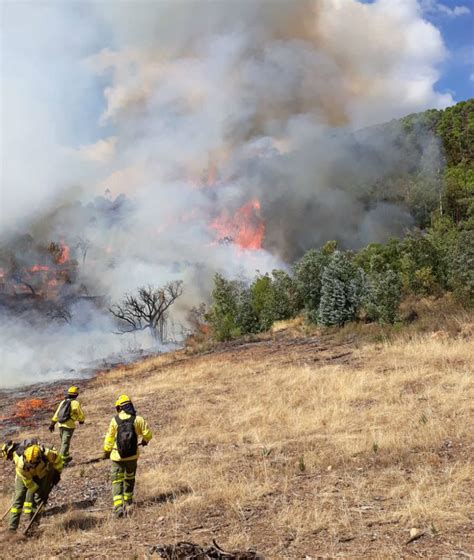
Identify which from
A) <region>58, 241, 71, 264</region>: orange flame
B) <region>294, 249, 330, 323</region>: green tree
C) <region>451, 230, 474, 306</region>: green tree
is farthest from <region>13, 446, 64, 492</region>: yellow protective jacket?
<region>58, 241, 71, 264</region>: orange flame

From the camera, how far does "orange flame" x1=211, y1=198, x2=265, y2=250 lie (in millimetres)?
58997

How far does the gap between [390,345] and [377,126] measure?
69.0 metres

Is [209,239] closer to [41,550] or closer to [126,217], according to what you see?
[126,217]

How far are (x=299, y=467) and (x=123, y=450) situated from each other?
3.08 meters

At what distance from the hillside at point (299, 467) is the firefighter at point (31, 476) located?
403 millimetres

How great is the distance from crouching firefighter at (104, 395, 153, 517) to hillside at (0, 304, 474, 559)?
35cm

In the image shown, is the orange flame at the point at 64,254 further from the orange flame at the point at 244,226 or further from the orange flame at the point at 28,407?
the orange flame at the point at 28,407

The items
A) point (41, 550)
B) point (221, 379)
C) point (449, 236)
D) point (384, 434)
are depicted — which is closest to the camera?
point (41, 550)

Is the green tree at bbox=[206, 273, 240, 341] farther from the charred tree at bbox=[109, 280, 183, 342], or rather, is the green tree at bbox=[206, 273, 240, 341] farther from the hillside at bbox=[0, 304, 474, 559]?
the hillside at bbox=[0, 304, 474, 559]

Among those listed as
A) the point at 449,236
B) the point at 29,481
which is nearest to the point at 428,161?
the point at 449,236

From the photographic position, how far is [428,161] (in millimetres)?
65938

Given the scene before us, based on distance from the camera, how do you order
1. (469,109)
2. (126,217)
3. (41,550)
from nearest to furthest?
(41,550)
(126,217)
(469,109)

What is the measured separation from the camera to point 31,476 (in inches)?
281

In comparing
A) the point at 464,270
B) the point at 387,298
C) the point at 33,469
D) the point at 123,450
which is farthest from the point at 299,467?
the point at 464,270
